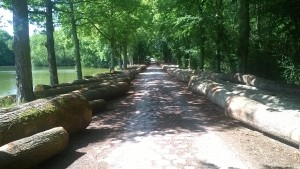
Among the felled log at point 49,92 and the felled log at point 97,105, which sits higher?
the felled log at point 49,92

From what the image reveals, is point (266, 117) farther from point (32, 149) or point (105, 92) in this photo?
point (105, 92)

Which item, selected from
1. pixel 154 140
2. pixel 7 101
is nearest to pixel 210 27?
pixel 7 101

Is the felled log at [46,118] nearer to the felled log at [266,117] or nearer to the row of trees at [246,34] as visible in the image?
the felled log at [266,117]

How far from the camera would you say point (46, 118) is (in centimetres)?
776

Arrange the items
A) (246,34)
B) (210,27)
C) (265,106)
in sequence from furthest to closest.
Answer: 1. (210,27)
2. (246,34)
3. (265,106)

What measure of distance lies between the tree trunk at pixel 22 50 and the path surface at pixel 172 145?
254 centimetres

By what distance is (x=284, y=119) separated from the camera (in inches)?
293

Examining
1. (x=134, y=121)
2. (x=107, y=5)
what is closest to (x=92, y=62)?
(x=107, y=5)

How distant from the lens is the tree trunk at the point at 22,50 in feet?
35.2

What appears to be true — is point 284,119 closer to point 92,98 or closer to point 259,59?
point 92,98

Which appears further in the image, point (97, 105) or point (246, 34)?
point (246, 34)

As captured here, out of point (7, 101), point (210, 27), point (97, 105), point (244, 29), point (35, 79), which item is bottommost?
point (35, 79)

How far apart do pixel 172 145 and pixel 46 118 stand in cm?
301

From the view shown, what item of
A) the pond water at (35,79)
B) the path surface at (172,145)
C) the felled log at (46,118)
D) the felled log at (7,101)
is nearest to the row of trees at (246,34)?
the path surface at (172,145)
